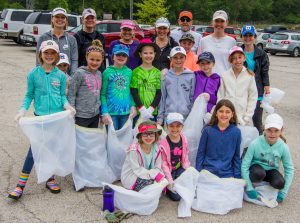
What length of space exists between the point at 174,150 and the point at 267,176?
105 cm

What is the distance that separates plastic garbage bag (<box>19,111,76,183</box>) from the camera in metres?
4.28

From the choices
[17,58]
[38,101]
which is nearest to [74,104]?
[38,101]

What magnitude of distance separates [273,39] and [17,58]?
15936 millimetres

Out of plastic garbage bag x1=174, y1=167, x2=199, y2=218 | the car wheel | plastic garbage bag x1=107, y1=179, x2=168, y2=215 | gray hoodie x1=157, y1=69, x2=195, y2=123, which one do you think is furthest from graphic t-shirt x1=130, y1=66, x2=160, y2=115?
the car wheel

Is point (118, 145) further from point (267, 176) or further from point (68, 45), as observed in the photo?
point (267, 176)

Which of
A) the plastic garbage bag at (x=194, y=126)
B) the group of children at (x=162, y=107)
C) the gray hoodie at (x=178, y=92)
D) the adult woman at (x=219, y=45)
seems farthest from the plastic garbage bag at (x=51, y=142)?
the adult woman at (x=219, y=45)

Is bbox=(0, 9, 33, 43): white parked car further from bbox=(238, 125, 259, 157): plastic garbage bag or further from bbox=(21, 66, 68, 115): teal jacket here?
→ bbox=(238, 125, 259, 157): plastic garbage bag

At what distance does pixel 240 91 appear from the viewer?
195 inches

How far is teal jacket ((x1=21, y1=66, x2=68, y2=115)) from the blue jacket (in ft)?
5.29

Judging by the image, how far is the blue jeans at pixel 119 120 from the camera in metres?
4.90

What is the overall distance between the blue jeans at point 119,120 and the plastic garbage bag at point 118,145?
0.25ft

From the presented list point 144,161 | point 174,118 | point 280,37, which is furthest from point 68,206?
point 280,37

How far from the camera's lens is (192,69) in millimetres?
5352

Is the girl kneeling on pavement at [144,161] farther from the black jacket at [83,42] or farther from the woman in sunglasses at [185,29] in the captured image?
the woman in sunglasses at [185,29]
